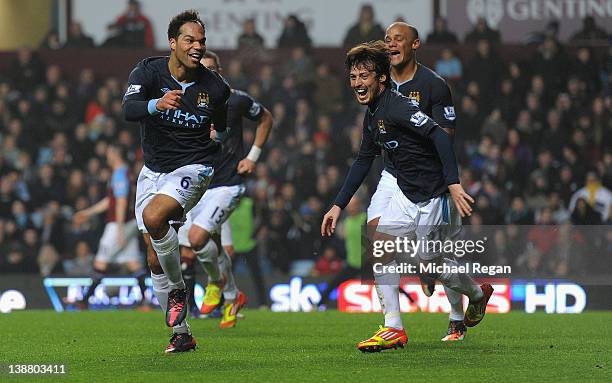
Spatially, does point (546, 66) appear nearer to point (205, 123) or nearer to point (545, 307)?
point (545, 307)

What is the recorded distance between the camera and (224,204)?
11430 millimetres

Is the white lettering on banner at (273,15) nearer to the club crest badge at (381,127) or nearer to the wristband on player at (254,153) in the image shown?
the wristband on player at (254,153)

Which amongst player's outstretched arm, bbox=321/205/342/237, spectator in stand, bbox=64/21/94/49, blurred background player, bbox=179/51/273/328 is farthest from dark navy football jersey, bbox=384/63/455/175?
spectator in stand, bbox=64/21/94/49

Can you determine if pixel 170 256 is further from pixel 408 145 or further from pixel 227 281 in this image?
pixel 227 281

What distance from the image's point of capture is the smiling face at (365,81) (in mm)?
A: 8391

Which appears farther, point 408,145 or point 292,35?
point 292,35

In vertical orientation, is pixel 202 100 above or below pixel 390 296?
above

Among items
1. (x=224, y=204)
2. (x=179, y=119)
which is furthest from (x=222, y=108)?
(x=224, y=204)

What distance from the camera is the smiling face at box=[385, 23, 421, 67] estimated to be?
9.20 meters

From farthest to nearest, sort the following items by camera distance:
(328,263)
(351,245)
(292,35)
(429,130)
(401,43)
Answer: (292,35) → (328,263) → (351,245) → (401,43) → (429,130)

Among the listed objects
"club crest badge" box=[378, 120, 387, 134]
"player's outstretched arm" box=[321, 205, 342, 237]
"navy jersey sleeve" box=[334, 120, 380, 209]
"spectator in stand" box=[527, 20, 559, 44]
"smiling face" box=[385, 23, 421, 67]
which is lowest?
"player's outstretched arm" box=[321, 205, 342, 237]

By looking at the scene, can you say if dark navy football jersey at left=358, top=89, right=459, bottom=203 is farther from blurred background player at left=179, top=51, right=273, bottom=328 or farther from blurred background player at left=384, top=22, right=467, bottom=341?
blurred background player at left=179, top=51, right=273, bottom=328

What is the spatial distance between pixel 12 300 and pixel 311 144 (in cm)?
536

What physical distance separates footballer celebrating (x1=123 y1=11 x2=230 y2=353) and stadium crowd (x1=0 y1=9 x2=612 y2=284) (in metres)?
8.53
